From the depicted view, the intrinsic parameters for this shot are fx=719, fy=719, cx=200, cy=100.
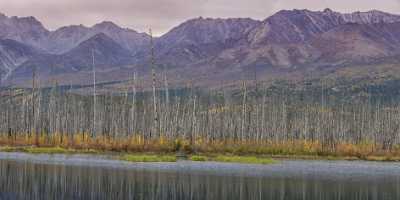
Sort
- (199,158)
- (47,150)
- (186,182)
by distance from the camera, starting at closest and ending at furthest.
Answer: (186,182) < (199,158) < (47,150)

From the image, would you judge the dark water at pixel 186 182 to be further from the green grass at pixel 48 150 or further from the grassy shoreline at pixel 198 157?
the green grass at pixel 48 150

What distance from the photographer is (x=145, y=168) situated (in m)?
65.8

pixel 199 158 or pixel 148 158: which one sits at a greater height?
pixel 148 158

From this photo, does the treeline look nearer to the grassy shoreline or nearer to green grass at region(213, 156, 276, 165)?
the grassy shoreline

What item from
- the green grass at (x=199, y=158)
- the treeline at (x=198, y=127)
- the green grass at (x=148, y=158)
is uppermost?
the treeline at (x=198, y=127)

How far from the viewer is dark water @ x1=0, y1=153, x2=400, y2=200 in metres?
44.2

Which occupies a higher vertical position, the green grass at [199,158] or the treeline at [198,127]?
the treeline at [198,127]

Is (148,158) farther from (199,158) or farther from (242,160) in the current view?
(242,160)

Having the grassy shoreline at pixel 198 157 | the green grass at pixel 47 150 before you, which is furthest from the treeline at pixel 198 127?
the green grass at pixel 47 150

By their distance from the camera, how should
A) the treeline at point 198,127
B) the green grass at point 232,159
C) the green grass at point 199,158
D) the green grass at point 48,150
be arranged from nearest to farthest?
the green grass at point 199,158, the green grass at point 232,159, the green grass at point 48,150, the treeline at point 198,127

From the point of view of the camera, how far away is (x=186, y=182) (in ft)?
171

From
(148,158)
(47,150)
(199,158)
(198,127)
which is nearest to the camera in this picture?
(148,158)

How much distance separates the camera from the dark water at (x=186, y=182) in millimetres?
44219

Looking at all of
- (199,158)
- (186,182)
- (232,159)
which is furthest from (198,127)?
(186,182)
